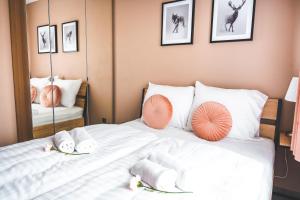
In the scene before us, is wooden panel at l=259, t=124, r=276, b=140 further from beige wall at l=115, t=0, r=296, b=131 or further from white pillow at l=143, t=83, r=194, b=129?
white pillow at l=143, t=83, r=194, b=129

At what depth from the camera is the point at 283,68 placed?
1.89 m

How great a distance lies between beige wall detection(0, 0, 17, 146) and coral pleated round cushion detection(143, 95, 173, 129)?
137 centimetres

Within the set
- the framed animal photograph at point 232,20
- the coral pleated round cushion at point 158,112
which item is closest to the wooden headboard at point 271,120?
the framed animal photograph at point 232,20

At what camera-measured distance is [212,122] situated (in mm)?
1837

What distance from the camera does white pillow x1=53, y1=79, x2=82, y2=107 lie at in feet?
8.16

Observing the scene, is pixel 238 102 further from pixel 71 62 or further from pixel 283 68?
pixel 71 62

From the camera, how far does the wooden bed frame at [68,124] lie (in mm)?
2375

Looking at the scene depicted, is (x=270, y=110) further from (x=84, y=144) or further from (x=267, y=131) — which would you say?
(x=84, y=144)

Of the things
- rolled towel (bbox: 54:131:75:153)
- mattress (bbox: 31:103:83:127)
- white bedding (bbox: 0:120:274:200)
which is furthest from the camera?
mattress (bbox: 31:103:83:127)

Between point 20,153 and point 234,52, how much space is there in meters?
1.98

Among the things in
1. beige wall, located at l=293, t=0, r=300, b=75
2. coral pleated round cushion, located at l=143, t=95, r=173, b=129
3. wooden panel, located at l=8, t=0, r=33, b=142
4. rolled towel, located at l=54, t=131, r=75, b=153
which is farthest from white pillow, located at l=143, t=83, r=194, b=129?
wooden panel, located at l=8, t=0, r=33, b=142

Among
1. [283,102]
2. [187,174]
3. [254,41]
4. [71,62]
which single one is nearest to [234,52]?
[254,41]

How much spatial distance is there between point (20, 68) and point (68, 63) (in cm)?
53

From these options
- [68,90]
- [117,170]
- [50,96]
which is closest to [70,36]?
[68,90]
